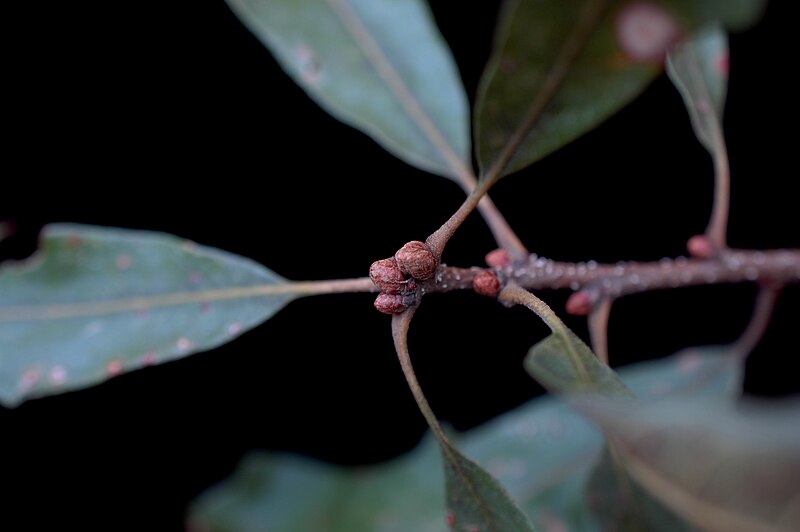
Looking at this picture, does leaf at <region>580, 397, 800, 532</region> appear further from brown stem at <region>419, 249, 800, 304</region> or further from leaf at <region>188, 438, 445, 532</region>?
leaf at <region>188, 438, 445, 532</region>

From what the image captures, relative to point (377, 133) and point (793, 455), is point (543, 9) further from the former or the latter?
point (377, 133)

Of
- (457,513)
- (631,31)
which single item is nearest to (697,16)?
(631,31)

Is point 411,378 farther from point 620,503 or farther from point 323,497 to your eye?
point 323,497

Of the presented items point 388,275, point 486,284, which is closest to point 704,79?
point 486,284

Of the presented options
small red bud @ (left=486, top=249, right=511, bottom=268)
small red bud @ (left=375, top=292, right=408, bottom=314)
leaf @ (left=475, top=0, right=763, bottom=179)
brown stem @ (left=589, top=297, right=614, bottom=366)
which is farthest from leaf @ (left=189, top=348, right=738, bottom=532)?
leaf @ (left=475, top=0, right=763, bottom=179)

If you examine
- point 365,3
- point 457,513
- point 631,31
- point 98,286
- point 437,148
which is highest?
point 365,3
